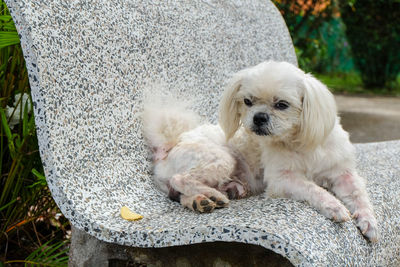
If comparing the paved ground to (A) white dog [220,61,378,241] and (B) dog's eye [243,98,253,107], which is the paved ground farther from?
(B) dog's eye [243,98,253,107]

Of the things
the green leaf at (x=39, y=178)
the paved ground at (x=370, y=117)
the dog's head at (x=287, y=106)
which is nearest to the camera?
the green leaf at (x=39, y=178)

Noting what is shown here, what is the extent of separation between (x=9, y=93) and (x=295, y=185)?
1582mm

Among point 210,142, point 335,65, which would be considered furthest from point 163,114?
point 335,65

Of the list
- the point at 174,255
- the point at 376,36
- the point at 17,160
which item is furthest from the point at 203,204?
the point at 376,36

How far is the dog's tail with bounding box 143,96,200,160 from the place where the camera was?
8.89ft

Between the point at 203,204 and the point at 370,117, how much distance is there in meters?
6.19

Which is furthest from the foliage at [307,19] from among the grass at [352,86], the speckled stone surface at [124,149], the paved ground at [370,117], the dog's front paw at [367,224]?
the dog's front paw at [367,224]

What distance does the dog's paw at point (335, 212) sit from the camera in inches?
82.4

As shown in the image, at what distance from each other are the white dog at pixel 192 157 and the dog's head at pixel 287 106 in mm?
276

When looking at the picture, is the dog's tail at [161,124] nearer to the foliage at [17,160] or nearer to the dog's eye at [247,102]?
the dog's eye at [247,102]

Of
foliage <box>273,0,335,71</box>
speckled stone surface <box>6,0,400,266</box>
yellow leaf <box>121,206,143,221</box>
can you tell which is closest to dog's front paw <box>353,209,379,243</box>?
speckled stone surface <box>6,0,400,266</box>

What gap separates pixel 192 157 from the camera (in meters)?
2.62

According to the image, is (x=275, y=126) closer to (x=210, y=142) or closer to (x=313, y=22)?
(x=210, y=142)

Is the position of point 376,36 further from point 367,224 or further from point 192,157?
point 367,224
